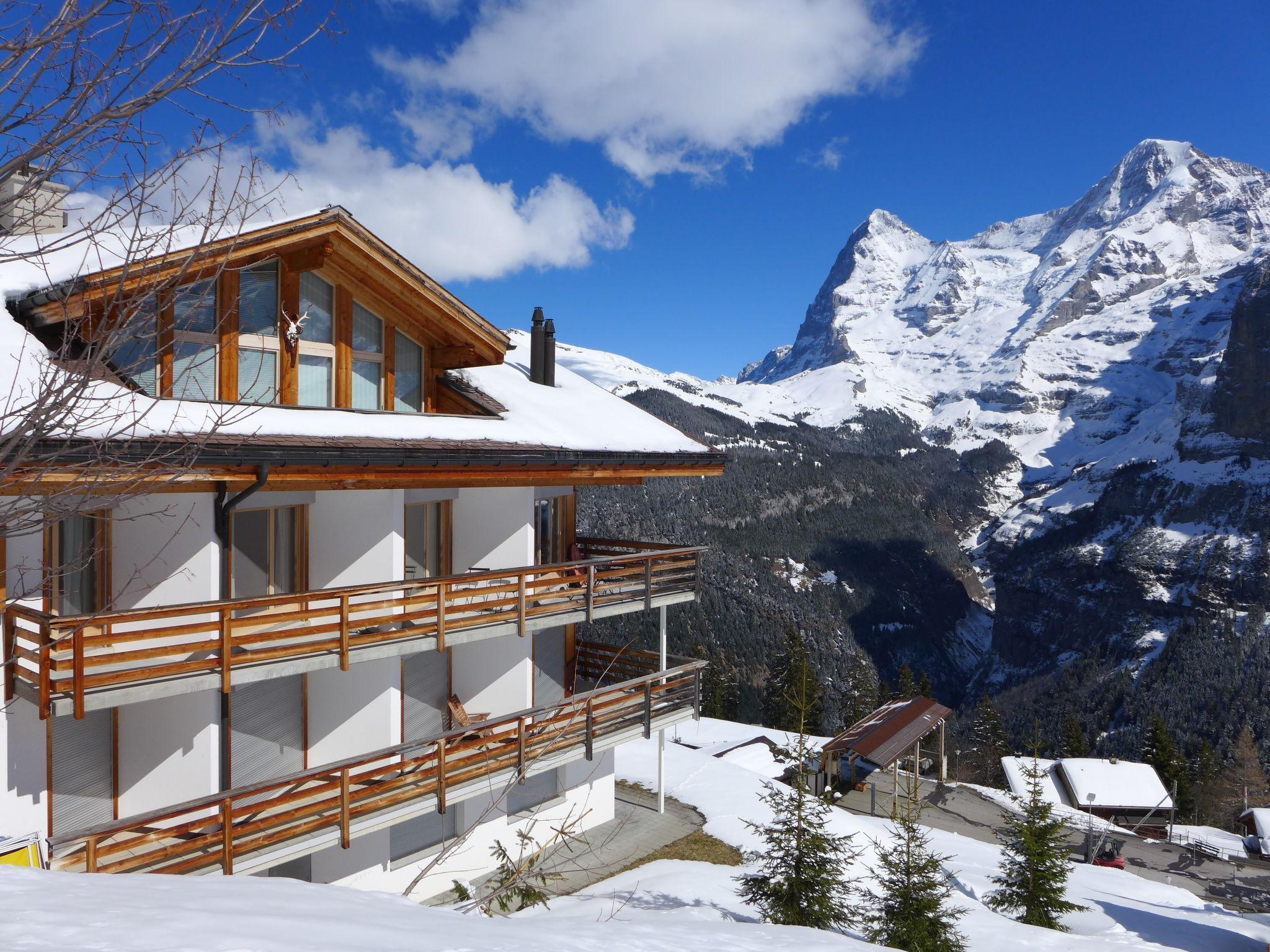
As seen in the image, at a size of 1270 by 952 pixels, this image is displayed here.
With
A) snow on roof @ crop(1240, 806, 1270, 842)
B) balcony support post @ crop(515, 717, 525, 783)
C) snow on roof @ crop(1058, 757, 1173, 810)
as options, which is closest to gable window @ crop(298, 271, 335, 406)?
balcony support post @ crop(515, 717, 525, 783)

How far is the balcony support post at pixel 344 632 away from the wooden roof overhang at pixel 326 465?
1277 mm

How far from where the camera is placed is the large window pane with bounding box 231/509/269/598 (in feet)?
30.3

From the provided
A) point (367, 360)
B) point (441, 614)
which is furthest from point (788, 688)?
point (367, 360)

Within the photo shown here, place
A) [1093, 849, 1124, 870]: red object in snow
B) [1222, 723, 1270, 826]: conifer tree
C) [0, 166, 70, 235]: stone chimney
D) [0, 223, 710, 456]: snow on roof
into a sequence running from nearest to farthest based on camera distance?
[0, 166, 70, 235]: stone chimney → [0, 223, 710, 456]: snow on roof → [1093, 849, 1124, 870]: red object in snow → [1222, 723, 1270, 826]: conifer tree

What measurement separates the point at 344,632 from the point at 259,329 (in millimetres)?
3860

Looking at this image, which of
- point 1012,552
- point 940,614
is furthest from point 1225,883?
point 1012,552

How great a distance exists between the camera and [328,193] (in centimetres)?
1005

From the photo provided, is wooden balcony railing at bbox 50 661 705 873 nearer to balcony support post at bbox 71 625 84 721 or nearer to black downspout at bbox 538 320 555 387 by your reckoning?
balcony support post at bbox 71 625 84 721

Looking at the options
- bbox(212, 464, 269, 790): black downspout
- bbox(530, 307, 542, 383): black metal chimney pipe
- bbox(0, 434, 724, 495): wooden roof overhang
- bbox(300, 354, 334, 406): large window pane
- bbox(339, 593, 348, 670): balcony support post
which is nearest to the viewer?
bbox(0, 434, 724, 495): wooden roof overhang

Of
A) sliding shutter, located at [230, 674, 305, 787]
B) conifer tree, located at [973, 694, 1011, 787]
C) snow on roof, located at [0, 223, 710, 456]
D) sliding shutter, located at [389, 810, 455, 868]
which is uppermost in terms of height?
snow on roof, located at [0, 223, 710, 456]

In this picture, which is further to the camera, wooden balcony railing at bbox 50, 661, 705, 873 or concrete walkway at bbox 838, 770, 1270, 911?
concrete walkway at bbox 838, 770, 1270, 911

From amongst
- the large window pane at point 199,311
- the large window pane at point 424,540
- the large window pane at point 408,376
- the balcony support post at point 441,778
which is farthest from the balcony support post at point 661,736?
the large window pane at point 199,311

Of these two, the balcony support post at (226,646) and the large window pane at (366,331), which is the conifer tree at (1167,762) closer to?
the large window pane at (366,331)

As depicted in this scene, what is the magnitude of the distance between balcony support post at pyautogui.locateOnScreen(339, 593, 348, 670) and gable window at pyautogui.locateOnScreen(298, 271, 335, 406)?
2846 millimetres
